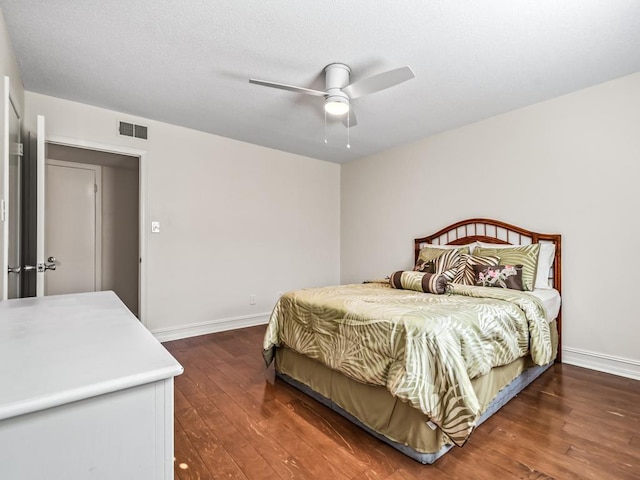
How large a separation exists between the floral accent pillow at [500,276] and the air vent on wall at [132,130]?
3551 mm

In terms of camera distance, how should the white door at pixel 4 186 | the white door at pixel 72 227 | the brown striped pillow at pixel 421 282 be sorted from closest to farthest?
the white door at pixel 4 186, the brown striped pillow at pixel 421 282, the white door at pixel 72 227

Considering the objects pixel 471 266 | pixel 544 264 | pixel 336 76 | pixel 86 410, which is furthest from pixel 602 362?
pixel 86 410

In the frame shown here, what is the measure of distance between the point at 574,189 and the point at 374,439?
2686 millimetres

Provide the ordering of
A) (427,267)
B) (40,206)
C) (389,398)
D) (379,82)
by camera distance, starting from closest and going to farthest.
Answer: (389,398) → (379,82) → (40,206) → (427,267)

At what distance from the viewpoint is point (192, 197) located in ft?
12.5

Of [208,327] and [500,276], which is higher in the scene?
[500,276]

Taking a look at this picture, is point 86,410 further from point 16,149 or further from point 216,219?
point 216,219

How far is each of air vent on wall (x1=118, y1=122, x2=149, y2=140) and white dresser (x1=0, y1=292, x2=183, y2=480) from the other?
2996mm

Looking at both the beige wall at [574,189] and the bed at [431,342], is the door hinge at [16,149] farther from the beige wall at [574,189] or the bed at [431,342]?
the beige wall at [574,189]

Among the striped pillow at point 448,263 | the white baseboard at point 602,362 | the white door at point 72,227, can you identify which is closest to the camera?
the white baseboard at point 602,362

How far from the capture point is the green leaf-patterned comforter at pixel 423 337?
5.07 feet

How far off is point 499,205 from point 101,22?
3.55 meters

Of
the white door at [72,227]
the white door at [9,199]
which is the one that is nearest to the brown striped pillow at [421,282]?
the white door at [9,199]

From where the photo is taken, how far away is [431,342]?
1.61 m
